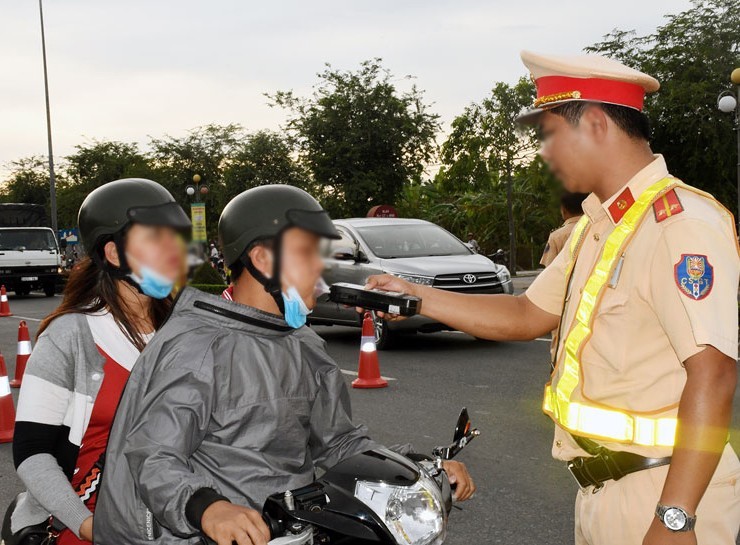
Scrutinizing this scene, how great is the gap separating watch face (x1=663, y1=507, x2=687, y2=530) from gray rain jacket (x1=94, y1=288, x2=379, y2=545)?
77 centimetres

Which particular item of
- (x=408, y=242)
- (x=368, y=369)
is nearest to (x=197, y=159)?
(x=368, y=369)

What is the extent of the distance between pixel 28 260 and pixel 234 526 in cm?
2664

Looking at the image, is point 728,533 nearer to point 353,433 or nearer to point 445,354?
point 353,433

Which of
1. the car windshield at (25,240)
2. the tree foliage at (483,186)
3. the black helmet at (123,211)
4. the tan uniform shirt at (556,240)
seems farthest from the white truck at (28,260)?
the black helmet at (123,211)

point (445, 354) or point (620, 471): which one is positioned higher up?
point (620, 471)

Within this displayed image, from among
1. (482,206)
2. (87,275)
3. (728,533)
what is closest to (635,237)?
(728,533)

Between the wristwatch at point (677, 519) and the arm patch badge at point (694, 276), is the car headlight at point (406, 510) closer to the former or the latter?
the wristwatch at point (677, 519)

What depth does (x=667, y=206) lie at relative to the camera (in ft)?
6.81

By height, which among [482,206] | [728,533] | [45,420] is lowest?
[482,206]

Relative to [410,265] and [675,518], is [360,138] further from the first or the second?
[675,518]

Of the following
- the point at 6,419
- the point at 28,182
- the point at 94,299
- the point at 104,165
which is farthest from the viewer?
the point at 28,182

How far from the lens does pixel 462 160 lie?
27.3 meters

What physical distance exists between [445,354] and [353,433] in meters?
9.00

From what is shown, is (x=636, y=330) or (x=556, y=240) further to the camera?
(x=556, y=240)
